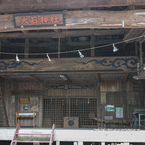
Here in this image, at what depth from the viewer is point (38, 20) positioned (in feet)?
24.3

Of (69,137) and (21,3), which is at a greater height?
(21,3)

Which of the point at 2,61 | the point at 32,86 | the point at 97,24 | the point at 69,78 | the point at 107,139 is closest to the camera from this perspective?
the point at 97,24

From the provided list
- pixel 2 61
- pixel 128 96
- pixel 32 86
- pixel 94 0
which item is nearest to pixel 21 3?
pixel 94 0

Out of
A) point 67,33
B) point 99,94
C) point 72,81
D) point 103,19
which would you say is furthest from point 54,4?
point 99,94

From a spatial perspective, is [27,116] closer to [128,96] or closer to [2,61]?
[2,61]

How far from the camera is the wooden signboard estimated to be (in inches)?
287

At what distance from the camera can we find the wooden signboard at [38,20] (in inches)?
287

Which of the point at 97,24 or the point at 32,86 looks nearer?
the point at 97,24

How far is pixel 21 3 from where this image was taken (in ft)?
25.9

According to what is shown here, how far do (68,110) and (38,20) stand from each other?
678 cm

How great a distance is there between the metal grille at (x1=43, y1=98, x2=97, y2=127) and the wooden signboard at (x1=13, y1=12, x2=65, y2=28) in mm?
6476

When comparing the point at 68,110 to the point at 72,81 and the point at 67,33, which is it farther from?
the point at 67,33

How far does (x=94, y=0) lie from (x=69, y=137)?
14.1 feet

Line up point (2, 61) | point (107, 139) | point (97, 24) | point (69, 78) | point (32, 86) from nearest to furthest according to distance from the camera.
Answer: point (97, 24) → point (107, 139) → point (2, 61) → point (69, 78) → point (32, 86)
